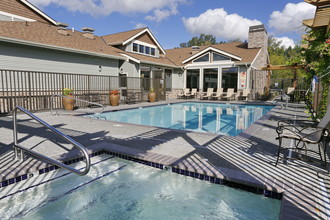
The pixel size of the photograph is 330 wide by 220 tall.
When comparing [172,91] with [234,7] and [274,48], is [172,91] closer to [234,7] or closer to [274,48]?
[234,7]

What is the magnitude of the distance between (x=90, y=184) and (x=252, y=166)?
2.66 meters

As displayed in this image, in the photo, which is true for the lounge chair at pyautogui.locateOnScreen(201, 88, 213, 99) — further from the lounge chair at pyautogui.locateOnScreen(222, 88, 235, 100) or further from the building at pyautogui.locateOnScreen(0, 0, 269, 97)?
the lounge chair at pyautogui.locateOnScreen(222, 88, 235, 100)

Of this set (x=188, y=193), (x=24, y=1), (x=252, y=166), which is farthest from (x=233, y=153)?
(x=24, y=1)

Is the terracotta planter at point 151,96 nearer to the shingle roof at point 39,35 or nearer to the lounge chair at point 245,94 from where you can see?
the shingle roof at point 39,35

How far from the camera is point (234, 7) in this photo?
83.5 ft

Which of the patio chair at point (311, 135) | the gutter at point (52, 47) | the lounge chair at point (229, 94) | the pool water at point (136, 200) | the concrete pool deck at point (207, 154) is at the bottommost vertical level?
the pool water at point (136, 200)

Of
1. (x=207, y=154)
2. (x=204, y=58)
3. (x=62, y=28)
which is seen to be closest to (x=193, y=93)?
(x=204, y=58)

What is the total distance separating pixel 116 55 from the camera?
617 inches

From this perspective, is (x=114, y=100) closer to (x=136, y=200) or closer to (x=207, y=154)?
(x=207, y=154)

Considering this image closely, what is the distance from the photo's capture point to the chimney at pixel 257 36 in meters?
20.9

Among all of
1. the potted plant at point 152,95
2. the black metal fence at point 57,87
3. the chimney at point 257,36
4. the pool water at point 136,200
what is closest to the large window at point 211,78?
the chimney at point 257,36

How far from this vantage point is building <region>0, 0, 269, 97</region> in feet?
38.0

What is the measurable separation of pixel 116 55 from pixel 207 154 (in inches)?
509

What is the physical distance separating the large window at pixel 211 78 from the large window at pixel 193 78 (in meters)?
0.95
